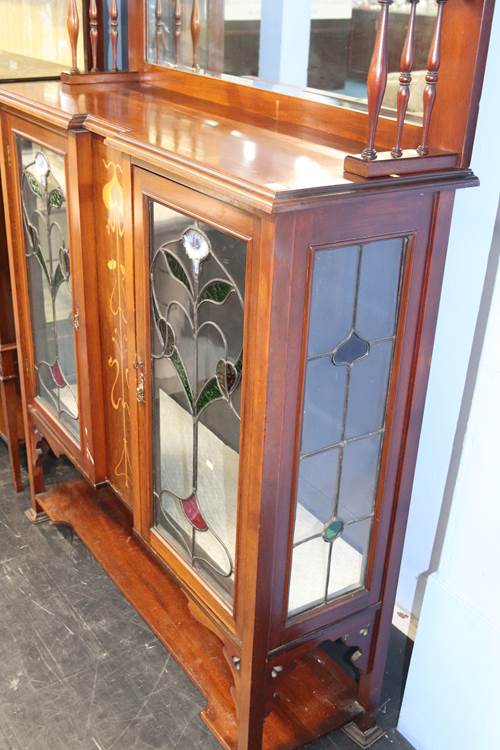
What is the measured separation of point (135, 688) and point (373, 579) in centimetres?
78

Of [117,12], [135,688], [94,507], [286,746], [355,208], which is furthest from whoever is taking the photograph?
[94,507]

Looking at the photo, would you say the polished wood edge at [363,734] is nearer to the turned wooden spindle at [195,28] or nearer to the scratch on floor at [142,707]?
the scratch on floor at [142,707]

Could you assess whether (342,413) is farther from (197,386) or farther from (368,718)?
(368,718)

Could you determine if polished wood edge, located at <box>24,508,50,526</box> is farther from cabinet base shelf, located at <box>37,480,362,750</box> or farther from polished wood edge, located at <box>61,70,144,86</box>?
polished wood edge, located at <box>61,70,144,86</box>

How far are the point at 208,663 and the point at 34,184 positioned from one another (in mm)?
1358

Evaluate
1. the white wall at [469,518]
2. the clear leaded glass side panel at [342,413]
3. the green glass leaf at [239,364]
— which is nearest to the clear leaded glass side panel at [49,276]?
the green glass leaf at [239,364]

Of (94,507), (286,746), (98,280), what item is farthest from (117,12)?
(286,746)

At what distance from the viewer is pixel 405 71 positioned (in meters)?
1.34

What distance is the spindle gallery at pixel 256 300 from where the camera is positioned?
1357 mm

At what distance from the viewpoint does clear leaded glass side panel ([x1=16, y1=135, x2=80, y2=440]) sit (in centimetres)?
205

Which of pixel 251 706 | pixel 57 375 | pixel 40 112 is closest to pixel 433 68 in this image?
pixel 40 112

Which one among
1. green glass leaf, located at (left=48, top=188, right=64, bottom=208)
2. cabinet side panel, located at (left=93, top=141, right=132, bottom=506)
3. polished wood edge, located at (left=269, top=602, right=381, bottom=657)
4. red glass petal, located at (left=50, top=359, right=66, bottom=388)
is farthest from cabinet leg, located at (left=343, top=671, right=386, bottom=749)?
green glass leaf, located at (left=48, top=188, right=64, bottom=208)

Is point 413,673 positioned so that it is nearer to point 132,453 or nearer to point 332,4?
point 132,453

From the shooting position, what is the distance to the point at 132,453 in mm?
1958
